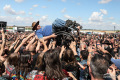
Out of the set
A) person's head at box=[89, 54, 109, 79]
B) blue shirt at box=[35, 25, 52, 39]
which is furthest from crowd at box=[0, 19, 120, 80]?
blue shirt at box=[35, 25, 52, 39]

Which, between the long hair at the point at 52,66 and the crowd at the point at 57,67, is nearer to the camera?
the crowd at the point at 57,67

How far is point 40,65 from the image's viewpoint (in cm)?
258

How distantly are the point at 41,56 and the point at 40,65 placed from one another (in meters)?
0.18

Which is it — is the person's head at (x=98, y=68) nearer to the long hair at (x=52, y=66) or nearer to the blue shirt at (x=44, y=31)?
the long hair at (x=52, y=66)

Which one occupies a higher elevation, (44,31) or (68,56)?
(44,31)

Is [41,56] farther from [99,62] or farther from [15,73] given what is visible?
[99,62]

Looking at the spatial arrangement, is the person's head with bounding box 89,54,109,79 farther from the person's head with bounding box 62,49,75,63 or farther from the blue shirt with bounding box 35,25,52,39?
the blue shirt with bounding box 35,25,52,39

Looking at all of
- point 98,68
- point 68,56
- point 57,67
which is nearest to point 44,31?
point 68,56

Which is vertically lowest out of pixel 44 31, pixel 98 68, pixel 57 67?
pixel 57 67

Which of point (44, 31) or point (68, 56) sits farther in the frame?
point (44, 31)

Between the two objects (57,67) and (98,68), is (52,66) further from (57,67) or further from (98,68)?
(98,68)

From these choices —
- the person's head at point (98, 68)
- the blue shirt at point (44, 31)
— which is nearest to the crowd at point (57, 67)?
the person's head at point (98, 68)

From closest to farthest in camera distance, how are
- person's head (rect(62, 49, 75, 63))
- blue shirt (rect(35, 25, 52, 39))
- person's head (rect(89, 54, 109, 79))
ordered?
1. person's head (rect(89, 54, 109, 79))
2. person's head (rect(62, 49, 75, 63))
3. blue shirt (rect(35, 25, 52, 39))

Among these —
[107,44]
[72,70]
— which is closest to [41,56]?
[72,70]
